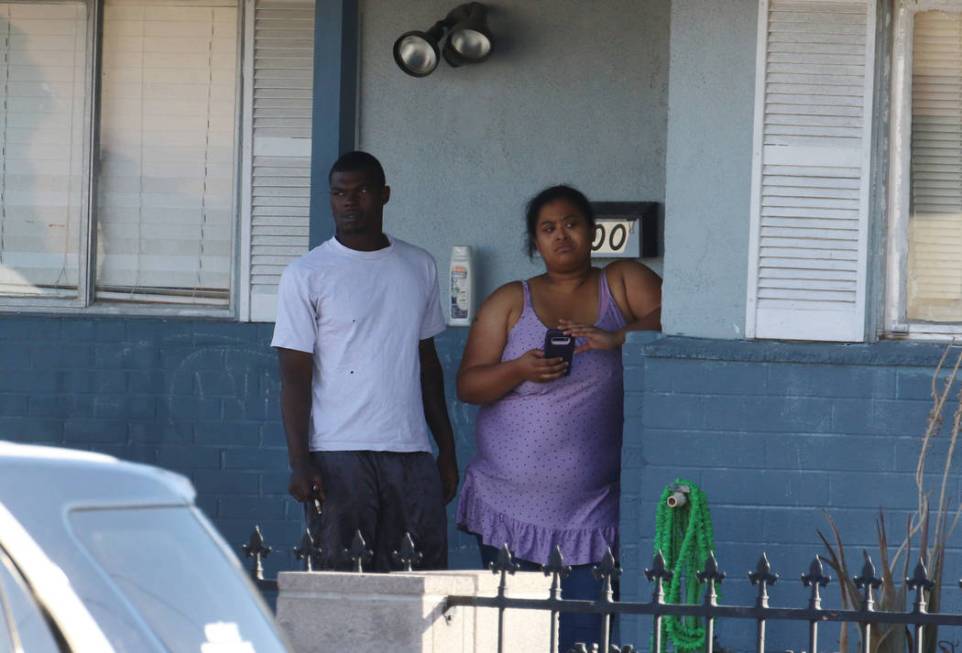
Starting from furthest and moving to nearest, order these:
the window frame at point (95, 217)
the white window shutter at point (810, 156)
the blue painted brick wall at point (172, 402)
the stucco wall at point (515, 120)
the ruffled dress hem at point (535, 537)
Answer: the window frame at point (95, 217) < the blue painted brick wall at point (172, 402) < the stucco wall at point (515, 120) < the white window shutter at point (810, 156) < the ruffled dress hem at point (535, 537)

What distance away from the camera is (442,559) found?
6289 mm

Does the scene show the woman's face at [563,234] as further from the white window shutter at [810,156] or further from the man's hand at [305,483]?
the man's hand at [305,483]

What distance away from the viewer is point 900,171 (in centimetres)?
673

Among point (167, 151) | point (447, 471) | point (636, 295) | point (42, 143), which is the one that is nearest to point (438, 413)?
point (447, 471)

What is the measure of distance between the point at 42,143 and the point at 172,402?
134cm

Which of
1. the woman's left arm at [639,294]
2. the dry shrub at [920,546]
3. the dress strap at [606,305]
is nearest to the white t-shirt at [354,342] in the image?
the dress strap at [606,305]

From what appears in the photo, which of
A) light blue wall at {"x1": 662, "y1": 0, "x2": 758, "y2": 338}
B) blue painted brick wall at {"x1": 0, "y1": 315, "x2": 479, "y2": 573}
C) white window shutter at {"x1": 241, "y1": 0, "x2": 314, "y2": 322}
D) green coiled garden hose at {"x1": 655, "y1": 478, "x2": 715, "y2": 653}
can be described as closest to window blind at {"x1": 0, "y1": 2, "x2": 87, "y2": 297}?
blue painted brick wall at {"x1": 0, "y1": 315, "x2": 479, "y2": 573}

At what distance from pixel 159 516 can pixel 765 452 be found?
419 cm

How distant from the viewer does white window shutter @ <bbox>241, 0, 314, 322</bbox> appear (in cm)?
803

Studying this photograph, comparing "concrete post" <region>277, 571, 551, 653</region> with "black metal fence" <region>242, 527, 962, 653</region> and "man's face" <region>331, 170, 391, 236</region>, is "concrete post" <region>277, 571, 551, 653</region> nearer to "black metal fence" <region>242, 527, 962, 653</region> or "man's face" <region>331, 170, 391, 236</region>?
"black metal fence" <region>242, 527, 962, 653</region>

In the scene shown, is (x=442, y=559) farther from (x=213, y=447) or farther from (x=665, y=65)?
(x=665, y=65)

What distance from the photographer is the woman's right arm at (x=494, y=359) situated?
250 inches

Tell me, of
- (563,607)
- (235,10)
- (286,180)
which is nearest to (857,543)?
(563,607)

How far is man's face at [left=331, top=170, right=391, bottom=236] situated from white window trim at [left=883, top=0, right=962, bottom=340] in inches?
77.7
